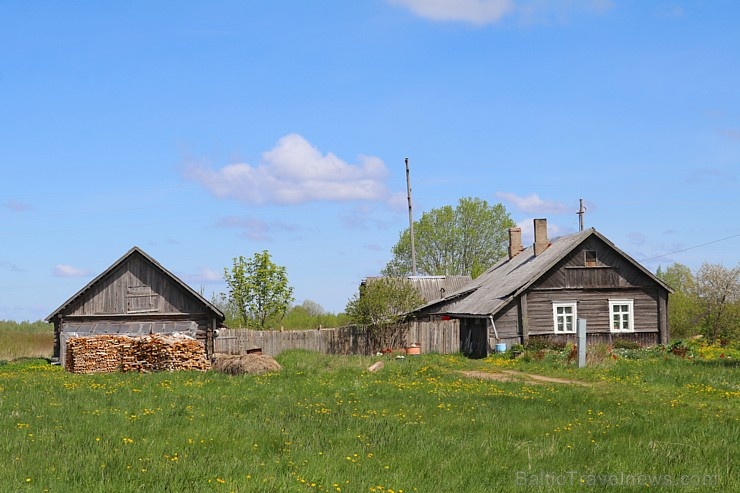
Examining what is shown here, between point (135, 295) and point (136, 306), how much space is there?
1.80 ft

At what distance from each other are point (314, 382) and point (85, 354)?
13.2 meters

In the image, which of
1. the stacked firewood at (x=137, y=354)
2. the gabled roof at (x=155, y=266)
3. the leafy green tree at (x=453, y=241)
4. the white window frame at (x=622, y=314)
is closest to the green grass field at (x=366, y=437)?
the stacked firewood at (x=137, y=354)

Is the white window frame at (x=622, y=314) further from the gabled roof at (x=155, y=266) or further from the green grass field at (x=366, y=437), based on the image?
the gabled roof at (x=155, y=266)

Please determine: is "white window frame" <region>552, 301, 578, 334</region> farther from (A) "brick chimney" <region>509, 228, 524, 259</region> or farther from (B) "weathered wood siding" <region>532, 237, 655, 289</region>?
(A) "brick chimney" <region>509, 228, 524, 259</region>

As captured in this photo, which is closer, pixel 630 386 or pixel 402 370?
pixel 630 386

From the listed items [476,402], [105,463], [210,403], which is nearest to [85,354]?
[210,403]

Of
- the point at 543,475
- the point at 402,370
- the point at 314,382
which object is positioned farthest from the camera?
the point at 402,370

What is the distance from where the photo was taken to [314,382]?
74.5ft

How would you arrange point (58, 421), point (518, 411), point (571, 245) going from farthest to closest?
point (571, 245), point (518, 411), point (58, 421)

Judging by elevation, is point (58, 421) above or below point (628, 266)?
below

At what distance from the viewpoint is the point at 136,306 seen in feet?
131

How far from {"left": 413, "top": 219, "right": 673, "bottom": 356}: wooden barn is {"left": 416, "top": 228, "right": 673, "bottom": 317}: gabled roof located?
7 cm

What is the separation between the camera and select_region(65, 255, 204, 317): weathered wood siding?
39.9m

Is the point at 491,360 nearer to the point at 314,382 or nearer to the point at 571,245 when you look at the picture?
the point at 571,245
